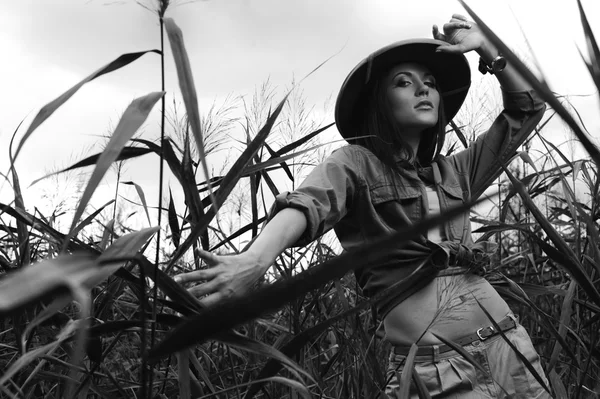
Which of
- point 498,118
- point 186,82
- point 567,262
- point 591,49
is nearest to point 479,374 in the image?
point 567,262

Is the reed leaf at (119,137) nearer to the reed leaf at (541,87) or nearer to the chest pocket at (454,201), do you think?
the reed leaf at (541,87)

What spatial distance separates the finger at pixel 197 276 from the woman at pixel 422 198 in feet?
0.76

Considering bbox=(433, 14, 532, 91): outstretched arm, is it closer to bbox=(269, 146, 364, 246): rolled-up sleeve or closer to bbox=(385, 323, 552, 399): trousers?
bbox=(269, 146, 364, 246): rolled-up sleeve

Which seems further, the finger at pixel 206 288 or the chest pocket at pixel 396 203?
the chest pocket at pixel 396 203

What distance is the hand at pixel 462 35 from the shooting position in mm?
1734

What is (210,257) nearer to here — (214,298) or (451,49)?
(214,298)

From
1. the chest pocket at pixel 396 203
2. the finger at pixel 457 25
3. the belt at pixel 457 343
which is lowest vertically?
the belt at pixel 457 343

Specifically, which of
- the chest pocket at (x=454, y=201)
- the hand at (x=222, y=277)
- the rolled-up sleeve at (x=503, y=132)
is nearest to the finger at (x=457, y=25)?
the rolled-up sleeve at (x=503, y=132)

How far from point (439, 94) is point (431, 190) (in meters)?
0.25

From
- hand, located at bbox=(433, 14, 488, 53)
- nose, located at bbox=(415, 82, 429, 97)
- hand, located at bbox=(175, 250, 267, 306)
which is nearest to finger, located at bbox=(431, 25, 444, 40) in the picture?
hand, located at bbox=(433, 14, 488, 53)

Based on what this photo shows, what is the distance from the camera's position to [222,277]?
954 mm

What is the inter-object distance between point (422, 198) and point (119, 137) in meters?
1.15

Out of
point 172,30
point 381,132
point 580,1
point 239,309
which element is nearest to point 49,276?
point 239,309

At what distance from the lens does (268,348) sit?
753 millimetres
